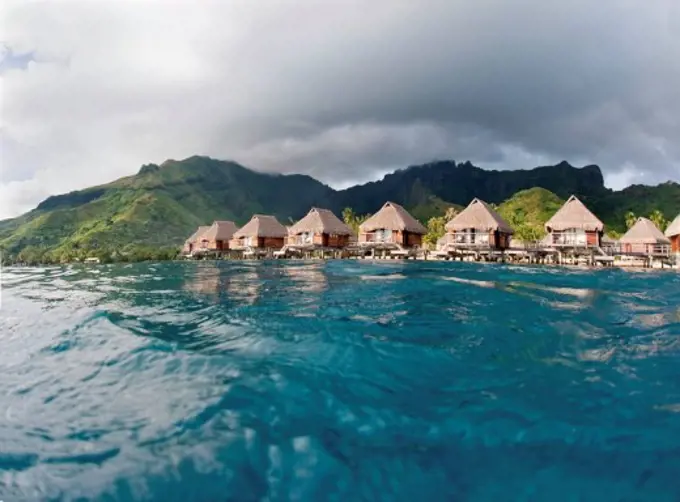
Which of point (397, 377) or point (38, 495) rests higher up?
point (397, 377)

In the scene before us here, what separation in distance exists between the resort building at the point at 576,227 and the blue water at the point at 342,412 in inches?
1346

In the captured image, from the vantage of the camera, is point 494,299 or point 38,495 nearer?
point 38,495

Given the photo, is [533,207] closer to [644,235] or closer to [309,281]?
[644,235]

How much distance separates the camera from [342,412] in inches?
145

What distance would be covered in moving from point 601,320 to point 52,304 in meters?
13.1

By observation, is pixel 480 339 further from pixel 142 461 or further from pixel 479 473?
pixel 142 461

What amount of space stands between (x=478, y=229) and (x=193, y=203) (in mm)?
161273

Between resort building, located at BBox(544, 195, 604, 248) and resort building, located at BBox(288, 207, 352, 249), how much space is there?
23015 millimetres

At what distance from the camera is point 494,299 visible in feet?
32.8

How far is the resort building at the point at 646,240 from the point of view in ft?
127

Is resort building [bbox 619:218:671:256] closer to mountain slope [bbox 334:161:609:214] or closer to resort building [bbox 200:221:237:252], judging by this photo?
resort building [bbox 200:221:237:252]

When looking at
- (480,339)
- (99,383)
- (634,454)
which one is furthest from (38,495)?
(480,339)

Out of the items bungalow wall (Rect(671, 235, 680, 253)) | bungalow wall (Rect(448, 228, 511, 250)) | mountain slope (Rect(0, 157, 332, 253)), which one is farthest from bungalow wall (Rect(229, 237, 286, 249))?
mountain slope (Rect(0, 157, 332, 253))

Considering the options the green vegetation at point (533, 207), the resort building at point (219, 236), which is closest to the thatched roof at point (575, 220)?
the green vegetation at point (533, 207)
